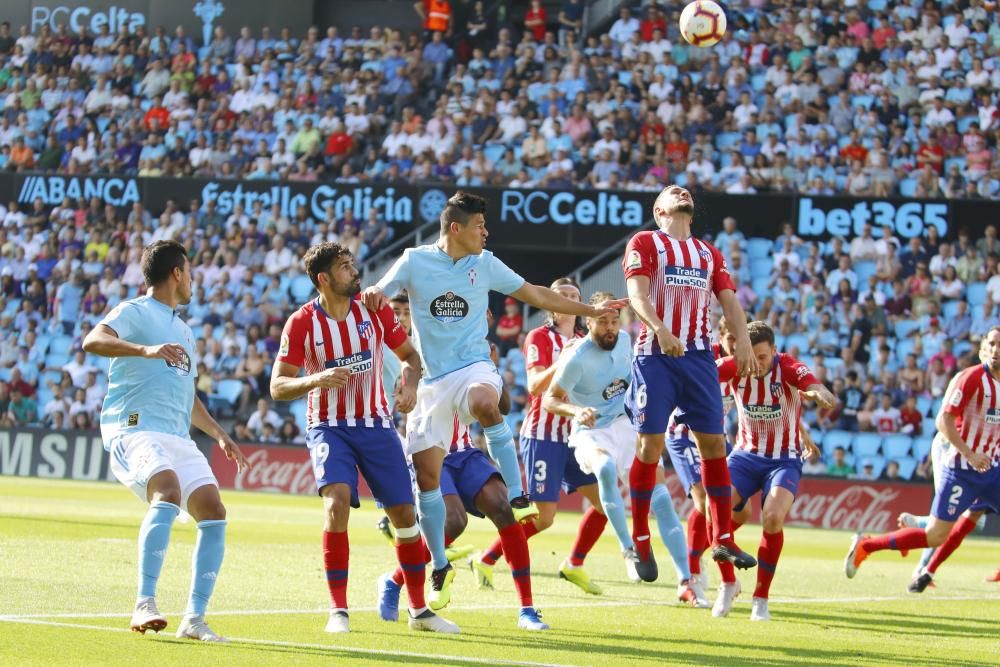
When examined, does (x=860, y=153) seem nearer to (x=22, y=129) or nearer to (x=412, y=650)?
(x=22, y=129)

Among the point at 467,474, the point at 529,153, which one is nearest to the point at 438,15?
the point at 529,153

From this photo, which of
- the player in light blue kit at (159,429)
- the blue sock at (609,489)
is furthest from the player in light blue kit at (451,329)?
the blue sock at (609,489)

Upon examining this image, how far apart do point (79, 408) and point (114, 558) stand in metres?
15.3

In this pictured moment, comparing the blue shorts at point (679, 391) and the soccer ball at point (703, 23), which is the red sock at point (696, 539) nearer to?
the blue shorts at point (679, 391)

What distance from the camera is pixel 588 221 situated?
26484 mm

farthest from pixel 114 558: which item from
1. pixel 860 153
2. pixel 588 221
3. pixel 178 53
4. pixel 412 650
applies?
pixel 178 53

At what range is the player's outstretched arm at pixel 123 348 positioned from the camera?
781 centimetres

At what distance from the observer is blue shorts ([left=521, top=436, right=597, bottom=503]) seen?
42.1 ft

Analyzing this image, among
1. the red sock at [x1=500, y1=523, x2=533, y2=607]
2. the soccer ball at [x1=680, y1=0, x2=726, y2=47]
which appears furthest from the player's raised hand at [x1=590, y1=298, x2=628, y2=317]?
the soccer ball at [x1=680, y1=0, x2=726, y2=47]

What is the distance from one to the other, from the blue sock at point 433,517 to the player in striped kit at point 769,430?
2.47m

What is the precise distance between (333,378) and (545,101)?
21396 millimetres

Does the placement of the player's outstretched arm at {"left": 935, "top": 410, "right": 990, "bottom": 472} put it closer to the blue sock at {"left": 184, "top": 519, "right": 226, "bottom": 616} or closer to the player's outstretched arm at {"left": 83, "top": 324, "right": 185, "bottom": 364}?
the blue sock at {"left": 184, "top": 519, "right": 226, "bottom": 616}

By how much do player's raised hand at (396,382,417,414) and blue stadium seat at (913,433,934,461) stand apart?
50.1ft

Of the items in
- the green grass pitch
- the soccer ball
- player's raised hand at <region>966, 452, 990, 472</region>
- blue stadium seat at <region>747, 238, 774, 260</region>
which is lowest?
the green grass pitch
